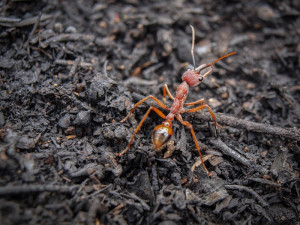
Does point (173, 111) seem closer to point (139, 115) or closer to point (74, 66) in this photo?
point (139, 115)

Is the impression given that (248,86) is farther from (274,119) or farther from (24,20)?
(24,20)

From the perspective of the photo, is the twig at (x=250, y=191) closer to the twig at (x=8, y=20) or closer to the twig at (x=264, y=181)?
the twig at (x=264, y=181)

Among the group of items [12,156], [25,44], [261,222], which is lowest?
[261,222]

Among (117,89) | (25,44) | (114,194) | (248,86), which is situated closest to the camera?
(114,194)

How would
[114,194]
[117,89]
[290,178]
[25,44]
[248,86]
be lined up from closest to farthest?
1. [114,194]
2. [290,178]
3. [117,89]
4. [25,44]
5. [248,86]

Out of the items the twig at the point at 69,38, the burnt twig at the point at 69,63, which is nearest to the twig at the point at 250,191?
the burnt twig at the point at 69,63

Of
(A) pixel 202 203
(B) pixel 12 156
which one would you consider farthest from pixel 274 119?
(B) pixel 12 156

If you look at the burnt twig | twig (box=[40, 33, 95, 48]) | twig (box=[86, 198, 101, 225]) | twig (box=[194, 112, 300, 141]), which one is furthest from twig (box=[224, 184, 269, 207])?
twig (box=[40, 33, 95, 48])
